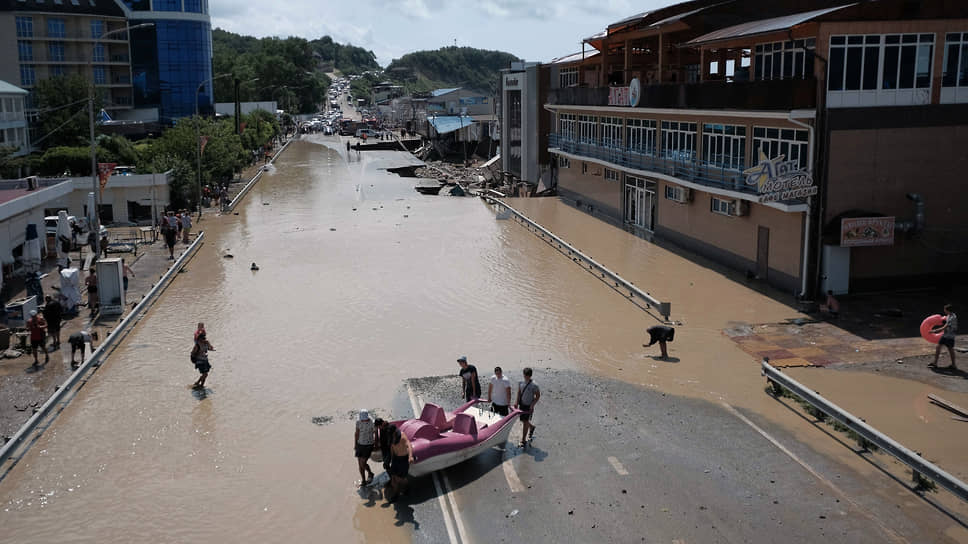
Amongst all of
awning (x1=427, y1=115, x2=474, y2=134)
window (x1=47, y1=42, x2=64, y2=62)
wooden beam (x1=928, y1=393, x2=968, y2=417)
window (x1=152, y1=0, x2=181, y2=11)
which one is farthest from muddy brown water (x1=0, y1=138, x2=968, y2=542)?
window (x1=152, y1=0, x2=181, y2=11)

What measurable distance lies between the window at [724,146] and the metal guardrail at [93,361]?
62.0ft

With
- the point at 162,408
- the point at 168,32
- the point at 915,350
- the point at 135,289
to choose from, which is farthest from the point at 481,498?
the point at 168,32

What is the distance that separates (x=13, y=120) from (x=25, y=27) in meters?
23.9

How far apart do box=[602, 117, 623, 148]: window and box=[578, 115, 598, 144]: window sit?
95 centimetres

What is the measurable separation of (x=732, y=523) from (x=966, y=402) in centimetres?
720

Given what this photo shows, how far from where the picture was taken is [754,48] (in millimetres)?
28750

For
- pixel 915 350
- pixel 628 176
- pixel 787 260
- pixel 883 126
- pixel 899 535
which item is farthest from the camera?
pixel 628 176

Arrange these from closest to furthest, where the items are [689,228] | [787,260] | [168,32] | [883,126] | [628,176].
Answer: [883,126], [787,260], [689,228], [628,176], [168,32]

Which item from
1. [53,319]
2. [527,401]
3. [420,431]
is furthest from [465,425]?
[53,319]

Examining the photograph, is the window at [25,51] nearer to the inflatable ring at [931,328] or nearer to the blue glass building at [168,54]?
the blue glass building at [168,54]

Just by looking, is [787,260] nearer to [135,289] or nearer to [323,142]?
[135,289]

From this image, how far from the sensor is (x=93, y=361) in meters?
19.2

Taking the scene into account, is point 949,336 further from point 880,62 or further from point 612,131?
point 612,131

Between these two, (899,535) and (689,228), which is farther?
(689,228)
